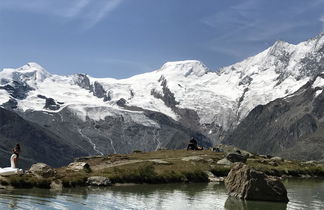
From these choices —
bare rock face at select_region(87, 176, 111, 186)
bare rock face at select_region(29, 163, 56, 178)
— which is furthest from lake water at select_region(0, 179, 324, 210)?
bare rock face at select_region(29, 163, 56, 178)

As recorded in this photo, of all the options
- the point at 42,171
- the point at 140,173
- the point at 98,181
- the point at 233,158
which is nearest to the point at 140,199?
the point at 98,181

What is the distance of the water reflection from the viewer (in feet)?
182

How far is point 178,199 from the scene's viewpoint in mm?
61719

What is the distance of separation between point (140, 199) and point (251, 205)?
13.1 meters

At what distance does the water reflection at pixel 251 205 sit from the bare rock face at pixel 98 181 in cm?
2037

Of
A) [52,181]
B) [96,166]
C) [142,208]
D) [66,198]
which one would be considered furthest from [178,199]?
[96,166]

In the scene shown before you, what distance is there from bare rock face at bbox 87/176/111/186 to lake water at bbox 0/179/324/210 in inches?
81.1

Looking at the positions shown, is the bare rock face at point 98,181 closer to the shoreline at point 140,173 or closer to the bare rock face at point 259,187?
the shoreline at point 140,173

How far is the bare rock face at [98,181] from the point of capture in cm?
7244

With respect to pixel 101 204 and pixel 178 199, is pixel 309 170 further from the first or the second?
pixel 101 204

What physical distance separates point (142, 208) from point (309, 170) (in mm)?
70128

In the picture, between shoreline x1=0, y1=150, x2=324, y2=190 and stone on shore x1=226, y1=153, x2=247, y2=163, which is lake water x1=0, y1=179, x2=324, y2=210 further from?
stone on shore x1=226, y1=153, x2=247, y2=163

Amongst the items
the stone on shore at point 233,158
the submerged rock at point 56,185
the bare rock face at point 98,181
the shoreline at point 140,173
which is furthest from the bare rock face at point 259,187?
the stone on shore at point 233,158

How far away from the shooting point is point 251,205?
57375mm
